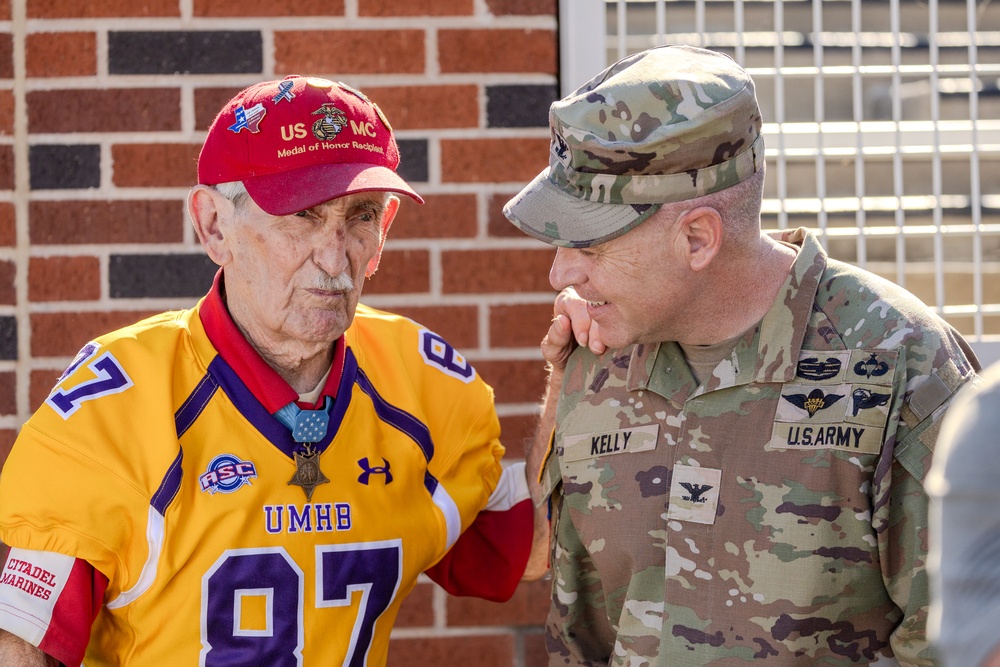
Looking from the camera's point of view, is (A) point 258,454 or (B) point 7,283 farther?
(B) point 7,283

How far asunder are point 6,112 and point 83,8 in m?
0.32

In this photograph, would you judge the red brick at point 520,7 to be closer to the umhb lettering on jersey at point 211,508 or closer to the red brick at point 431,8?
the red brick at point 431,8

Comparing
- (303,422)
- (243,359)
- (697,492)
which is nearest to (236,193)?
(243,359)

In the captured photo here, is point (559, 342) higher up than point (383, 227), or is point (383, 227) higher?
point (383, 227)

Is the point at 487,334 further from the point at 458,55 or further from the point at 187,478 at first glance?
the point at 187,478

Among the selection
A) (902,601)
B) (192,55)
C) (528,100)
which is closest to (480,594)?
(902,601)

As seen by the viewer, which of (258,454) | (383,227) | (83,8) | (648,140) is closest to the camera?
(648,140)

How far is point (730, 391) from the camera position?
203cm

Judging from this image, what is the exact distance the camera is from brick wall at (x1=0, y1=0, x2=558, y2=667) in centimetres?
271

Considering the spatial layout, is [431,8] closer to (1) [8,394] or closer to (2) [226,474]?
(2) [226,474]

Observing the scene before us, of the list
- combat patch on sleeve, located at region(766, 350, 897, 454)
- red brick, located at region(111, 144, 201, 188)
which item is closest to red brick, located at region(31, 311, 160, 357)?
red brick, located at region(111, 144, 201, 188)

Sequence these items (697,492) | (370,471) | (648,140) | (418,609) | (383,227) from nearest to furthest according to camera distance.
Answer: (648,140), (697,492), (370,471), (383,227), (418,609)

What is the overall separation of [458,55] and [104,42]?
88 cm

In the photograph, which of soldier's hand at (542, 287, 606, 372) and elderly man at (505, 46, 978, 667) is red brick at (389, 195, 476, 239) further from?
elderly man at (505, 46, 978, 667)
